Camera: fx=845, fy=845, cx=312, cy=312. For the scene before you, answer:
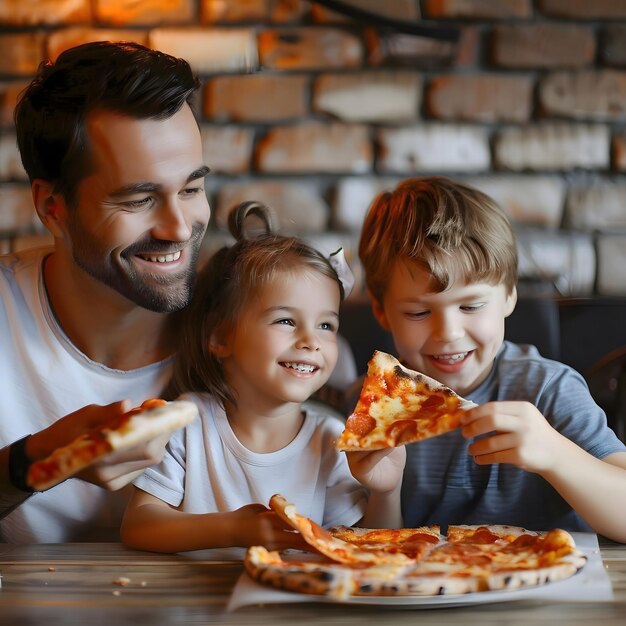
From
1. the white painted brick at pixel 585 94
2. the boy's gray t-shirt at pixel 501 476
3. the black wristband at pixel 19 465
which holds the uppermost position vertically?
the white painted brick at pixel 585 94

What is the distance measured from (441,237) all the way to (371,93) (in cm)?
87

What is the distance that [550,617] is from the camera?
764 millimetres

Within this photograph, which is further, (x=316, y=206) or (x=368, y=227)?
(x=316, y=206)

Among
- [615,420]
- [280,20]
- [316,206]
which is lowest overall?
[615,420]

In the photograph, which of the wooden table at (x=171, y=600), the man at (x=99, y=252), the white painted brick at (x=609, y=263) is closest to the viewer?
the wooden table at (x=171, y=600)

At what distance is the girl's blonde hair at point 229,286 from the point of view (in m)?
1.24

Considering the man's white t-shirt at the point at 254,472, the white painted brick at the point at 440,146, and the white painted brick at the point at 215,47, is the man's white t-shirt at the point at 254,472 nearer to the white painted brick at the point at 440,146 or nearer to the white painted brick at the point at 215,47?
the white painted brick at the point at 440,146

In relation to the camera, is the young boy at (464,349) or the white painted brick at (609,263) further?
the white painted brick at (609,263)

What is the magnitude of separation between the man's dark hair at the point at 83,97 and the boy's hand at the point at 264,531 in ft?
2.08

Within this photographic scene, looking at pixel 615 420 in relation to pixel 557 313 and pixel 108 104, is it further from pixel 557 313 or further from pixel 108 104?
pixel 108 104

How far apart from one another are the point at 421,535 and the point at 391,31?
53.7 inches

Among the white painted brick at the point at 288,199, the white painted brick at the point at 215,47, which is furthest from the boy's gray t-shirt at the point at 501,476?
the white painted brick at the point at 215,47

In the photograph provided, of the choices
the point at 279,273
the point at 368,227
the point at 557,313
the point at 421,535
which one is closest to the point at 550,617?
the point at 421,535

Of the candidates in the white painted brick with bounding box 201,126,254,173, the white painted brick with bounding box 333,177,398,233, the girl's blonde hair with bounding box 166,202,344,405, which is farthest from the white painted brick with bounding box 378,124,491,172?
the girl's blonde hair with bounding box 166,202,344,405
